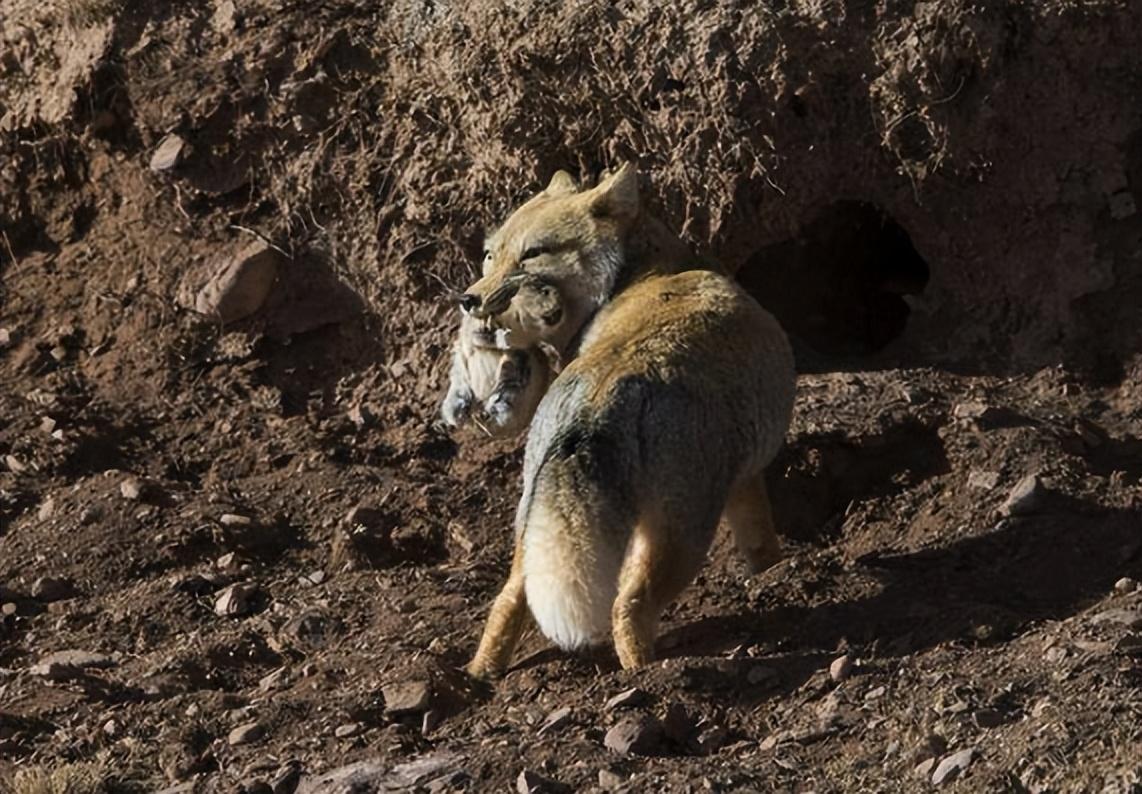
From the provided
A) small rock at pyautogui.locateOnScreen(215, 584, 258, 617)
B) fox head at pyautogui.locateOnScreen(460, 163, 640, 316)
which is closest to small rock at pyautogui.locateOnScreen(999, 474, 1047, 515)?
fox head at pyautogui.locateOnScreen(460, 163, 640, 316)

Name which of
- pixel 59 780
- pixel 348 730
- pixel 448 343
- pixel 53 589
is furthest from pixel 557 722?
pixel 448 343

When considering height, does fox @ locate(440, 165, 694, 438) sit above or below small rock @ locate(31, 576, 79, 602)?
above

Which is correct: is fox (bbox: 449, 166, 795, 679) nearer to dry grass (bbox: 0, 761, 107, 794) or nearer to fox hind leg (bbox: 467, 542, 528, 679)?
fox hind leg (bbox: 467, 542, 528, 679)

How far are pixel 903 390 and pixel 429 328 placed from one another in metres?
2.42

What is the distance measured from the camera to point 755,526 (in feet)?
30.9

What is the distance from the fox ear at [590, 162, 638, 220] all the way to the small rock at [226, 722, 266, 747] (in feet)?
8.86

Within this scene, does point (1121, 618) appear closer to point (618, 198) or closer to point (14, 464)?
point (618, 198)

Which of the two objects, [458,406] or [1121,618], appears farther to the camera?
[458,406]

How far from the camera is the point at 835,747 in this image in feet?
24.4

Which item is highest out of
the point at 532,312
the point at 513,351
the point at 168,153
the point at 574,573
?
the point at 168,153

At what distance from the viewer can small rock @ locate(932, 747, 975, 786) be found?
6.98 meters

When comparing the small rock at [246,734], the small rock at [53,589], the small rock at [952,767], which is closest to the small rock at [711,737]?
the small rock at [952,767]

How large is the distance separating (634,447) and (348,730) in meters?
1.41

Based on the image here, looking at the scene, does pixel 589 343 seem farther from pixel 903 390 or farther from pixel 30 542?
pixel 30 542
